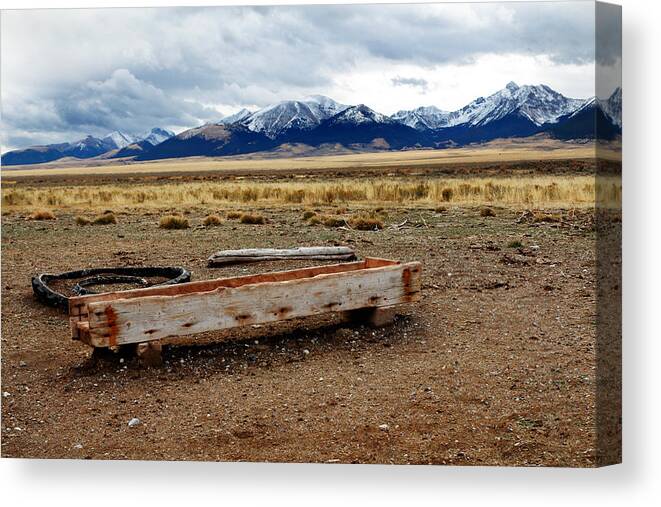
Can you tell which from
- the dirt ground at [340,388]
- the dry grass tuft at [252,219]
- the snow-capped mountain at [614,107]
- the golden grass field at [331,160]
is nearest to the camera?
the snow-capped mountain at [614,107]

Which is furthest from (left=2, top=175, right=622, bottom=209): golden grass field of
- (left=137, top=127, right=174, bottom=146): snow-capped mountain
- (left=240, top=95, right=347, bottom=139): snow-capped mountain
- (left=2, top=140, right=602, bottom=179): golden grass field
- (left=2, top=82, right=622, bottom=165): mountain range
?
(left=240, top=95, right=347, bottom=139): snow-capped mountain

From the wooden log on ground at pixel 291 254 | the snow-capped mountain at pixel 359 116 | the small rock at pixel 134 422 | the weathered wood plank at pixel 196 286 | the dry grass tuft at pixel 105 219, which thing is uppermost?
the snow-capped mountain at pixel 359 116

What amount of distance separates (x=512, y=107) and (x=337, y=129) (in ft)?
5.25

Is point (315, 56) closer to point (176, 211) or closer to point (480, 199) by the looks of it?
point (480, 199)

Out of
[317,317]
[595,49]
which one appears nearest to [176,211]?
[317,317]

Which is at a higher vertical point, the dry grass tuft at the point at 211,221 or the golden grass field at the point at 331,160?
the golden grass field at the point at 331,160

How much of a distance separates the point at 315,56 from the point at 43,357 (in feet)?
11.2

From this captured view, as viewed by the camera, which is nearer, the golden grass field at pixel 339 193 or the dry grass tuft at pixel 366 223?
the golden grass field at pixel 339 193

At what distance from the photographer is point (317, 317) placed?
745 cm

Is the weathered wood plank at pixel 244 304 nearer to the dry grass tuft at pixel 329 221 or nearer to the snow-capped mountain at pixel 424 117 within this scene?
the snow-capped mountain at pixel 424 117

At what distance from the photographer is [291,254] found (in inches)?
407

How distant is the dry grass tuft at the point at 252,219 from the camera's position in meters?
13.6

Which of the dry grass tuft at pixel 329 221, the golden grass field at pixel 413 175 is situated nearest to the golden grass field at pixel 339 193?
the golden grass field at pixel 413 175

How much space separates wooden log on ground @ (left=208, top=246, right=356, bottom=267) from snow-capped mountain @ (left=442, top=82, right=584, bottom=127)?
136 inches
